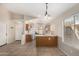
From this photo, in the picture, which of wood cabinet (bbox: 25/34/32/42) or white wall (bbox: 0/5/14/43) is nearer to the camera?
white wall (bbox: 0/5/14/43)

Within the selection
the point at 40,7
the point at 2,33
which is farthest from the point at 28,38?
the point at 40,7

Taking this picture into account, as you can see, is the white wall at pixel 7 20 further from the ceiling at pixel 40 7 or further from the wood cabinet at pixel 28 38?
the wood cabinet at pixel 28 38

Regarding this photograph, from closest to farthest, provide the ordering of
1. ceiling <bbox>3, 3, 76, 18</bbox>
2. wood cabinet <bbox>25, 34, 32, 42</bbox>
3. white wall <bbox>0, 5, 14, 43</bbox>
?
ceiling <bbox>3, 3, 76, 18</bbox>, white wall <bbox>0, 5, 14, 43</bbox>, wood cabinet <bbox>25, 34, 32, 42</bbox>

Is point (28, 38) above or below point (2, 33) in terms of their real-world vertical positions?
below

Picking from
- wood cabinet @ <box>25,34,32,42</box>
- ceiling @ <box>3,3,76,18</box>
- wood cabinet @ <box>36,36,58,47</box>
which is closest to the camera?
ceiling @ <box>3,3,76,18</box>

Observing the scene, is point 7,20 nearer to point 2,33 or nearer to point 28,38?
point 2,33

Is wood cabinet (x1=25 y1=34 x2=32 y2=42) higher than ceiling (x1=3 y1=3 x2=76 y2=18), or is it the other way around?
ceiling (x1=3 y1=3 x2=76 y2=18)

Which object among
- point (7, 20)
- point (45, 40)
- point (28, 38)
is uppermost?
point (7, 20)

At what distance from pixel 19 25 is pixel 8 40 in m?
1.33

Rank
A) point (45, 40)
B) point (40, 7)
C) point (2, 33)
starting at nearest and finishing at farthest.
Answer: point (40, 7), point (2, 33), point (45, 40)

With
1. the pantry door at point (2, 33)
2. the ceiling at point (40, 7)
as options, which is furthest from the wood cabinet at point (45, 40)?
the pantry door at point (2, 33)

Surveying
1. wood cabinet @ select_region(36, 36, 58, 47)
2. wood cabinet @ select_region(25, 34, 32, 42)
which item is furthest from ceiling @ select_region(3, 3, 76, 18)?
wood cabinet @ select_region(36, 36, 58, 47)

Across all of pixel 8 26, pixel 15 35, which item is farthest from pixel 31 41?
pixel 8 26

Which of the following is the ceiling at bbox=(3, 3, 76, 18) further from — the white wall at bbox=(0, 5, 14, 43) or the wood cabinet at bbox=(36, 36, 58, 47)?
the wood cabinet at bbox=(36, 36, 58, 47)
